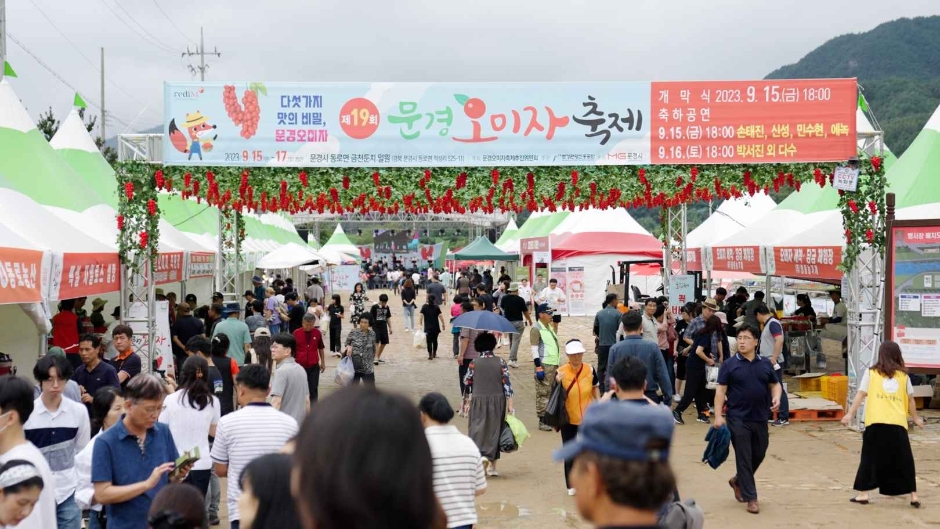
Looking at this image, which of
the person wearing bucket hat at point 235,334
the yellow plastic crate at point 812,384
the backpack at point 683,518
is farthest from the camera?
the yellow plastic crate at point 812,384

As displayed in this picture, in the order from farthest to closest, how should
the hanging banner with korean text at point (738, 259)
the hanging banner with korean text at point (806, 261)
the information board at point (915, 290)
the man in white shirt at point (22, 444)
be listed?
the hanging banner with korean text at point (738, 259)
the hanging banner with korean text at point (806, 261)
the information board at point (915, 290)
the man in white shirt at point (22, 444)

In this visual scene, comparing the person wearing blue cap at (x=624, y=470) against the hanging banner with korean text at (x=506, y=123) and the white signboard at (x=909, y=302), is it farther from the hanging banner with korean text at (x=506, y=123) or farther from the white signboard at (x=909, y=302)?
the white signboard at (x=909, y=302)

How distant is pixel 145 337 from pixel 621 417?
37.8 ft

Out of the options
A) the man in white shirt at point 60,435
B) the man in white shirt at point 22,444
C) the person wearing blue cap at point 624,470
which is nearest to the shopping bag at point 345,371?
the man in white shirt at point 60,435

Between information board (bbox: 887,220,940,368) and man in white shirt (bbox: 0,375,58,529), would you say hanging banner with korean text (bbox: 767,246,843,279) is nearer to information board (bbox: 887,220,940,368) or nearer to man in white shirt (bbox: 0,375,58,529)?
information board (bbox: 887,220,940,368)

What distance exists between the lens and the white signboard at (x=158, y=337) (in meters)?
12.4

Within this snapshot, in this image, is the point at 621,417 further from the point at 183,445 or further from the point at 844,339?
the point at 844,339

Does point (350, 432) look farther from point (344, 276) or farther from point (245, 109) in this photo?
point (344, 276)

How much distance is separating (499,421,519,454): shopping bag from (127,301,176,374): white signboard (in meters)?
5.24

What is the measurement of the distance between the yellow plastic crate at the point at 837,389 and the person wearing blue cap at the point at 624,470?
12638 mm

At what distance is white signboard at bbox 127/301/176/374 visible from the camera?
12.4 meters

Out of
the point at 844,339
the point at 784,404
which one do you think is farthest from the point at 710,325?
the point at 844,339

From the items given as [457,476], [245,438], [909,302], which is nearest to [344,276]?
[909,302]

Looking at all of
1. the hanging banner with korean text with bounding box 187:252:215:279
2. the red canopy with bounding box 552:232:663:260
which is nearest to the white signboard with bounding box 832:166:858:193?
the hanging banner with korean text with bounding box 187:252:215:279
